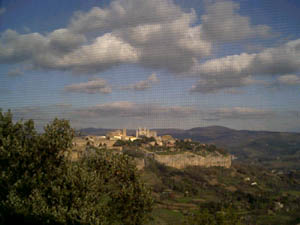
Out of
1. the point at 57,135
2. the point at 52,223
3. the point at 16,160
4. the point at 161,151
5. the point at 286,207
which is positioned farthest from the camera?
the point at 161,151

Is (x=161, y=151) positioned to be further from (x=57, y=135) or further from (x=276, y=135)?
(x=57, y=135)

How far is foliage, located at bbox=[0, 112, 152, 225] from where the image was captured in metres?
3.23

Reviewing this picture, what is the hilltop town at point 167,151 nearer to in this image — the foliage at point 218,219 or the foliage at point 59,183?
the foliage at point 218,219

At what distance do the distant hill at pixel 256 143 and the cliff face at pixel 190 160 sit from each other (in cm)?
935

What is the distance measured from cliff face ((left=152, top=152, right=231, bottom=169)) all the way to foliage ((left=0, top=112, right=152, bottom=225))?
2708cm

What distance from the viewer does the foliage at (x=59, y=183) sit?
10.6 feet

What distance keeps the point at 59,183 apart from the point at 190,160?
30900 millimetres

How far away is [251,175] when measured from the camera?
31828 mm

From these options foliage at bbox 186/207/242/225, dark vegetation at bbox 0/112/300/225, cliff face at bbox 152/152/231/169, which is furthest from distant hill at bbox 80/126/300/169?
dark vegetation at bbox 0/112/300/225

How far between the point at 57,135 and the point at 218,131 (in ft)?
226

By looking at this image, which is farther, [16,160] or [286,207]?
[286,207]

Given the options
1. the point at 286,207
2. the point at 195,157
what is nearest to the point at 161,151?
the point at 195,157

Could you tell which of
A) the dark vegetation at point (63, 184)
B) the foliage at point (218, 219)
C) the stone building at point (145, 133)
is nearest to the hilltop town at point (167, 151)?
the stone building at point (145, 133)

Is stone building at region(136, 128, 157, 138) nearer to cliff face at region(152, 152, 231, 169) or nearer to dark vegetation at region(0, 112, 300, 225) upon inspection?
cliff face at region(152, 152, 231, 169)
